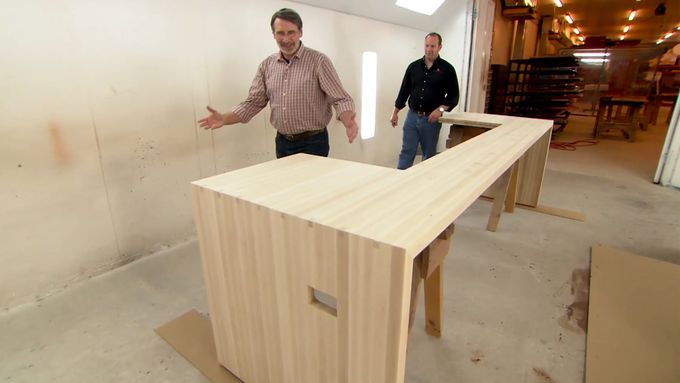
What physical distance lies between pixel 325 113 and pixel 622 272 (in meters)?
2.00

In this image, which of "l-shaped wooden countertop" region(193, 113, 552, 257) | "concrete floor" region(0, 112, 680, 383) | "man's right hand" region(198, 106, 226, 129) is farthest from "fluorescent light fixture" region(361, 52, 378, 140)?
"l-shaped wooden countertop" region(193, 113, 552, 257)

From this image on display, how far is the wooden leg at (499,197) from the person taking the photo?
8.32 feet

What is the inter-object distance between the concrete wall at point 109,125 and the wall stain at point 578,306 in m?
2.21

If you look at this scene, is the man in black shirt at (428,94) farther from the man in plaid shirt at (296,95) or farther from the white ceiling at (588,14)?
the man in plaid shirt at (296,95)

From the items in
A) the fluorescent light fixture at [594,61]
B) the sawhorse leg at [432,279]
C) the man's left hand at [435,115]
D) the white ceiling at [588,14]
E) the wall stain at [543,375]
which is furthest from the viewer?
the fluorescent light fixture at [594,61]

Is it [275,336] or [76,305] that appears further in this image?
[76,305]

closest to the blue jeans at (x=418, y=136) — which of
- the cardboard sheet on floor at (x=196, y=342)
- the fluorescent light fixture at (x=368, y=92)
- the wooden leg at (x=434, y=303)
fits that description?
the fluorescent light fixture at (x=368, y=92)

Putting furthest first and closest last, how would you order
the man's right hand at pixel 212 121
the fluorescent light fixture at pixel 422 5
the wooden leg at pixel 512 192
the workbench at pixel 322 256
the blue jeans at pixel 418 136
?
the fluorescent light fixture at pixel 422 5
the blue jeans at pixel 418 136
the wooden leg at pixel 512 192
the man's right hand at pixel 212 121
the workbench at pixel 322 256

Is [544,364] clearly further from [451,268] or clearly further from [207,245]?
[207,245]

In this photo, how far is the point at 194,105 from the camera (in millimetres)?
2273

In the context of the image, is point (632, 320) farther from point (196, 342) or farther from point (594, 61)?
point (594, 61)

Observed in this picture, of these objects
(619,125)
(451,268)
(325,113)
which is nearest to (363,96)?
(325,113)

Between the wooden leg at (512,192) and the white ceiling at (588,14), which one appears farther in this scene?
the white ceiling at (588,14)

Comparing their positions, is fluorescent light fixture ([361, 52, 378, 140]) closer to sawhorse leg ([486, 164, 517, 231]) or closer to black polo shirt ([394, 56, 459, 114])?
black polo shirt ([394, 56, 459, 114])
